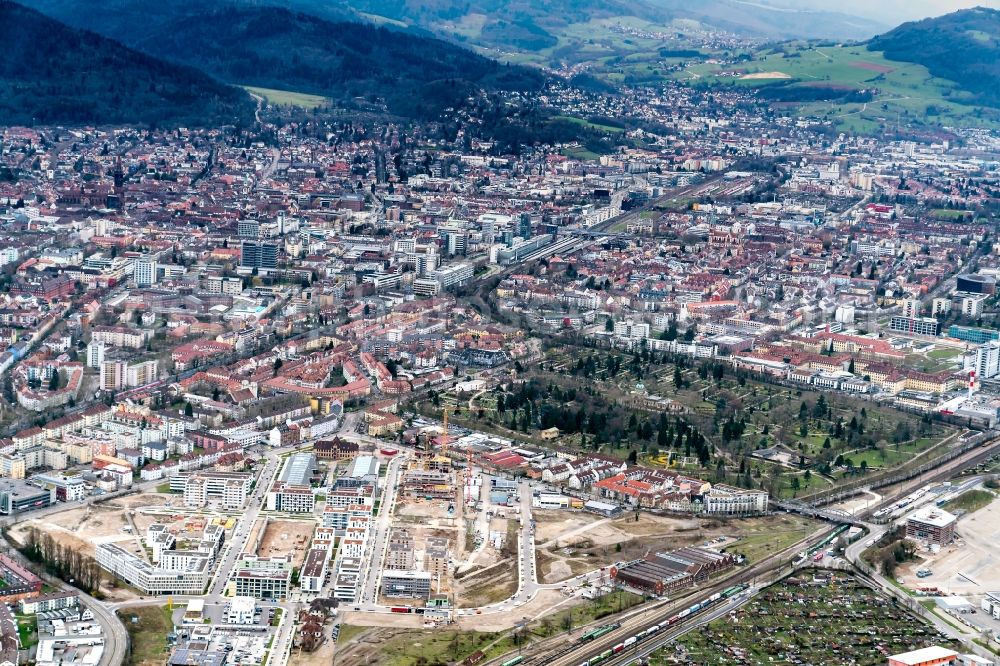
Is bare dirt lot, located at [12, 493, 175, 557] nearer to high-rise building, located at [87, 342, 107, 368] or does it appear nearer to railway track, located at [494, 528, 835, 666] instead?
railway track, located at [494, 528, 835, 666]

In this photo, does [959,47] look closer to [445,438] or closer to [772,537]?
[445,438]

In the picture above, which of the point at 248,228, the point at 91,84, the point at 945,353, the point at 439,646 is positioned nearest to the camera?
the point at 439,646

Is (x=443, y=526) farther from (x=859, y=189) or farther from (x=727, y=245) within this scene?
(x=859, y=189)

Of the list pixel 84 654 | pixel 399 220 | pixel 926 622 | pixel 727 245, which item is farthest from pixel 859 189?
pixel 84 654

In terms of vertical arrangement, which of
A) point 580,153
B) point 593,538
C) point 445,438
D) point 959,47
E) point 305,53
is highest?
point 959,47

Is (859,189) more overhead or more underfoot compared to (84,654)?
more overhead

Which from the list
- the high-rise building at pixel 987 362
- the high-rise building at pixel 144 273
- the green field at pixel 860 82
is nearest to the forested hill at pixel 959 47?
the green field at pixel 860 82

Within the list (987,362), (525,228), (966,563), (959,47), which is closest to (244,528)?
(966,563)
